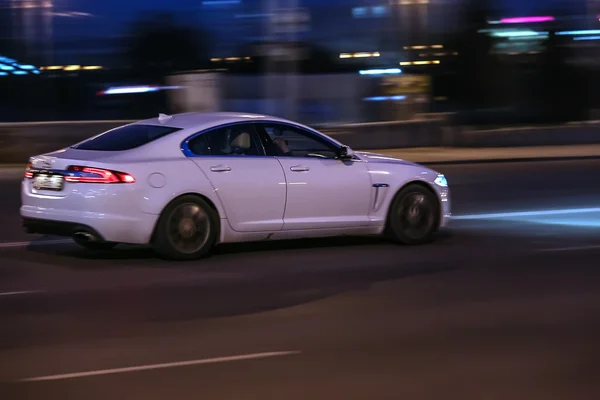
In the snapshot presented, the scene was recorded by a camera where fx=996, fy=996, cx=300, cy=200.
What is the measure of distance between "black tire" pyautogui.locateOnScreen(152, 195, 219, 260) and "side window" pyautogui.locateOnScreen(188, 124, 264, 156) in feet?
1.88

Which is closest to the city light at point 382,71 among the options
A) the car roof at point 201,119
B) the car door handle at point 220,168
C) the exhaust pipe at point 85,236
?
the car roof at point 201,119

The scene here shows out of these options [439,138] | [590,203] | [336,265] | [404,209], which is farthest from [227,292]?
[439,138]

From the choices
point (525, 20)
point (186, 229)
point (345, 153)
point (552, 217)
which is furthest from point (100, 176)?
point (525, 20)

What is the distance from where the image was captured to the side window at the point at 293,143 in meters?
10.5

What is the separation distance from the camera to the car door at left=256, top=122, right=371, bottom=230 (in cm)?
1038

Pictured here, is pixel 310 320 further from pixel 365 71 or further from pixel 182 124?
pixel 365 71

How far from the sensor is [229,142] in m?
10.3

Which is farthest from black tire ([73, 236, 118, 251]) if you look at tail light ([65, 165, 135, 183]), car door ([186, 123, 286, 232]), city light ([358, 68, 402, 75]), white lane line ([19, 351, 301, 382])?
city light ([358, 68, 402, 75])

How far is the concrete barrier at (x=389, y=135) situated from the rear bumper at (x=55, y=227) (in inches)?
620

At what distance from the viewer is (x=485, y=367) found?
250 inches

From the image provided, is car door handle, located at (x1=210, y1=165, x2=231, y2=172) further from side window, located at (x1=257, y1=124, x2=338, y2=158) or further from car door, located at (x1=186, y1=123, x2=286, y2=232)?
side window, located at (x1=257, y1=124, x2=338, y2=158)

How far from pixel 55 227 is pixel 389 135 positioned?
20925 millimetres

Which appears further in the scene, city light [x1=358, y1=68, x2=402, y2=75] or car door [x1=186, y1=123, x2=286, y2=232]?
city light [x1=358, y1=68, x2=402, y2=75]

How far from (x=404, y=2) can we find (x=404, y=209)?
81.2ft
